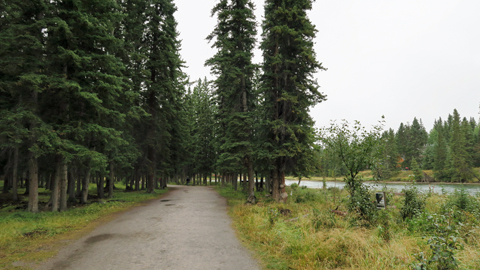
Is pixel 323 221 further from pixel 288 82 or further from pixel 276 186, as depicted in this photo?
pixel 288 82

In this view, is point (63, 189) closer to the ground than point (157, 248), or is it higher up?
higher up

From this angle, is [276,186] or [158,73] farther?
[158,73]

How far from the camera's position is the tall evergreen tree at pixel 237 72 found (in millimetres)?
15586

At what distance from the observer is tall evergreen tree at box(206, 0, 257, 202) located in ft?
51.1

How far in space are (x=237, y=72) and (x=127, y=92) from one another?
7038 millimetres

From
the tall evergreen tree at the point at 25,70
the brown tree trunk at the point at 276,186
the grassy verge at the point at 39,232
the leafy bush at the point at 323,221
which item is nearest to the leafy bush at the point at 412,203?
the leafy bush at the point at 323,221

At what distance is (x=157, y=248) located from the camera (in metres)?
6.43

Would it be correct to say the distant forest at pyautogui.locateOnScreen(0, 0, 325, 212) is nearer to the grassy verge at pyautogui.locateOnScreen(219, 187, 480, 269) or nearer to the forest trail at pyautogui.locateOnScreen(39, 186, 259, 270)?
the forest trail at pyautogui.locateOnScreen(39, 186, 259, 270)

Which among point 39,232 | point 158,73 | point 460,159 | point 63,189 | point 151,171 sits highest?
point 158,73

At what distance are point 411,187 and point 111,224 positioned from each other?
12.0 metres

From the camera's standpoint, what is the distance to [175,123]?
83.8 ft

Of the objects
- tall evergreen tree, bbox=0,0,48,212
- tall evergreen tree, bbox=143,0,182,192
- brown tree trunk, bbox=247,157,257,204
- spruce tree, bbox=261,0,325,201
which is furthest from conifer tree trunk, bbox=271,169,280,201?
tall evergreen tree, bbox=0,0,48,212


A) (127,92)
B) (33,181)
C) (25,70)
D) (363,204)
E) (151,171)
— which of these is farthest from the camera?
(151,171)

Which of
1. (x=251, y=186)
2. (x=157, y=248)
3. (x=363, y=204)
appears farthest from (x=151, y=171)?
(x=363, y=204)
